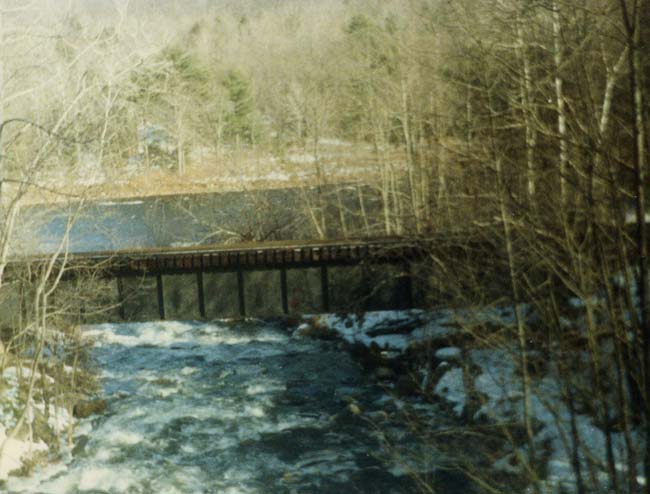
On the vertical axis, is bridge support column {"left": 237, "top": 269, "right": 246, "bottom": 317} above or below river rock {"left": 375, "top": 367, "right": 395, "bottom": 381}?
above

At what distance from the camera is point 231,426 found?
1398 centimetres

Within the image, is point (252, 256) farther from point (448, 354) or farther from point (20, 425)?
point (20, 425)

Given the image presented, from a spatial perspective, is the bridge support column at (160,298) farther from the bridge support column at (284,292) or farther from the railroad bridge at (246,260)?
the bridge support column at (284,292)

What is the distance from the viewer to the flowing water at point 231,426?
11680 mm

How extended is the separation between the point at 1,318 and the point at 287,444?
6629 millimetres

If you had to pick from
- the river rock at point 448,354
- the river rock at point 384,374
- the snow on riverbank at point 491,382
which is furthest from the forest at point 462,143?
the river rock at point 384,374

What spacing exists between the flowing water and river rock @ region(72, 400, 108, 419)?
26cm

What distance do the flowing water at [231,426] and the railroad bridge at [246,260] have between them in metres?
1.90

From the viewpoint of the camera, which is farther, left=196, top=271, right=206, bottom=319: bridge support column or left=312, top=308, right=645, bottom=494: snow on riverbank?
left=196, top=271, right=206, bottom=319: bridge support column

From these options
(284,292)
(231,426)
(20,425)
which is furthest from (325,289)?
(20,425)

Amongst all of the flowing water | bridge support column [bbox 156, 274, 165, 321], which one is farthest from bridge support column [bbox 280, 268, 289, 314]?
bridge support column [bbox 156, 274, 165, 321]

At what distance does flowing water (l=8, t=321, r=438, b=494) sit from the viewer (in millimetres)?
11680

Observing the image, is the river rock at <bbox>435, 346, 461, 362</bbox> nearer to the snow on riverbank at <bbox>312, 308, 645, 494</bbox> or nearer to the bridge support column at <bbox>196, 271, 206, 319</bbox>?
the snow on riverbank at <bbox>312, 308, 645, 494</bbox>

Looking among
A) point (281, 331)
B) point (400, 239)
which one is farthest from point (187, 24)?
point (400, 239)
